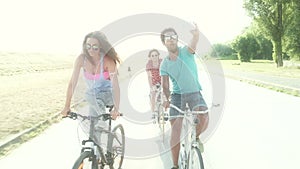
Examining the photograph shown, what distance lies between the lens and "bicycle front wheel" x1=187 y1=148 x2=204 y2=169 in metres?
4.80

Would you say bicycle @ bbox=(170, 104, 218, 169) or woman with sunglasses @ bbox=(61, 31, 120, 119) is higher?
woman with sunglasses @ bbox=(61, 31, 120, 119)

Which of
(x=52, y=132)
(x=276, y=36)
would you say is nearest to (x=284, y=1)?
(x=276, y=36)

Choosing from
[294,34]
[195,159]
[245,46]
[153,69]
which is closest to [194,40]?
[195,159]

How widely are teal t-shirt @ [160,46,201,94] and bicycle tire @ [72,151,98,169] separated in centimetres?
149

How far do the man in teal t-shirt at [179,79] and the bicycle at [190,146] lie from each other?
0.33 feet

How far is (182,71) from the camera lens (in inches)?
214

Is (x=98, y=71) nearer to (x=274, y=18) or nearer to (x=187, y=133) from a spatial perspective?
(x=187, y=133)

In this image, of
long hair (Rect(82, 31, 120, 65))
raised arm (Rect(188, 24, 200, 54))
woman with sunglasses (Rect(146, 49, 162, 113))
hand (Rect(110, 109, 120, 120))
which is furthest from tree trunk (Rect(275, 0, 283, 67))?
hand (Rect(110, 109, 120, 120))

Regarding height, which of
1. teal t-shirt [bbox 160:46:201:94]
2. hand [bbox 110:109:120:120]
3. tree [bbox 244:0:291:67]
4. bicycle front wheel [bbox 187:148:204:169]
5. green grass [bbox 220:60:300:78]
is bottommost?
green grass [bbox 220:60:300:78]

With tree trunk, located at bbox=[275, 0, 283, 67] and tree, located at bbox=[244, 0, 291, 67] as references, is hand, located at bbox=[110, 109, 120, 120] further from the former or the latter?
tree trunk, located at bbox=[275, 0, 283, 67]

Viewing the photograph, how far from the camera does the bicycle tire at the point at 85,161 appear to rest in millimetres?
4152

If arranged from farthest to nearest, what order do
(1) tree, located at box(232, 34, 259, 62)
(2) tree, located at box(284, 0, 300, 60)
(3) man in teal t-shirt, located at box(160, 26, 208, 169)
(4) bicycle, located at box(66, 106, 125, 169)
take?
(1) tree, located at box(232, 34, 259, 62)
(2) tree, located at box(284, 0, 300, 60)
(3) man in teal t-shirt, located at box(160, 26, 208, 169)
(4) bicycle, located at box(66, 106, 125, 169)

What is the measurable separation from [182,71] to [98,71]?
102cm

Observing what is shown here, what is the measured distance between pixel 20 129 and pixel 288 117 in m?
6.56
